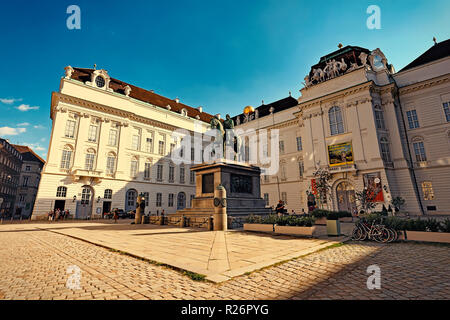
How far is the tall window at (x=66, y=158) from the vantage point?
91.0ft

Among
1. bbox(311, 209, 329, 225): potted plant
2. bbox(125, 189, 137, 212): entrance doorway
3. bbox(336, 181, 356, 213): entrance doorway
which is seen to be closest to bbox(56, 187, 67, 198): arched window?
bbox(125, 189, 137, 212): entrance doorway

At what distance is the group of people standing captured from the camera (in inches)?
975

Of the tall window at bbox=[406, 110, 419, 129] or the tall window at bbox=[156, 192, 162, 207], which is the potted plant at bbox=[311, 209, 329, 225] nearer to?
the tall window at bbox=[406, 110, 419, 129]

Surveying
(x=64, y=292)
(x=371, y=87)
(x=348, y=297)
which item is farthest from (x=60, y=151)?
(x=371, y=87)

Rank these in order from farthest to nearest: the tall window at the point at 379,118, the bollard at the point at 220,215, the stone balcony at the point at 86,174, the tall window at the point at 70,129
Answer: the tall window at the point at 70,129 < the stone balcony at the point at 86,174 < the tall window at the point at 379,118 < the bollard at the point at 220,215

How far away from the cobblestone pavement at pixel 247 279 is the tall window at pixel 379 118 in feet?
83.8

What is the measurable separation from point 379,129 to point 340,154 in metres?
5.27

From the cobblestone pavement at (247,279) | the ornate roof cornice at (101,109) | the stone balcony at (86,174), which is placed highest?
the ornate roof cornice at (101,109)

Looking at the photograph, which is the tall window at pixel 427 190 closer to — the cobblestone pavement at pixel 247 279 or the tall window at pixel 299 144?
the tall window at pixel 299 144

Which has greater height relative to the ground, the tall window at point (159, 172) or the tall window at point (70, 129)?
the tall window at point (70, 129)

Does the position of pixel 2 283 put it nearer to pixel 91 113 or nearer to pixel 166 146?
pixel 91 113

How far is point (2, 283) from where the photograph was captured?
3.94m

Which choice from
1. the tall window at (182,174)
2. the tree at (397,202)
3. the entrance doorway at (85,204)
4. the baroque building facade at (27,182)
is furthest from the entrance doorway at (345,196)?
the baroque building facade at (27,182)

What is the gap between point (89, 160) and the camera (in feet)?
98.0
